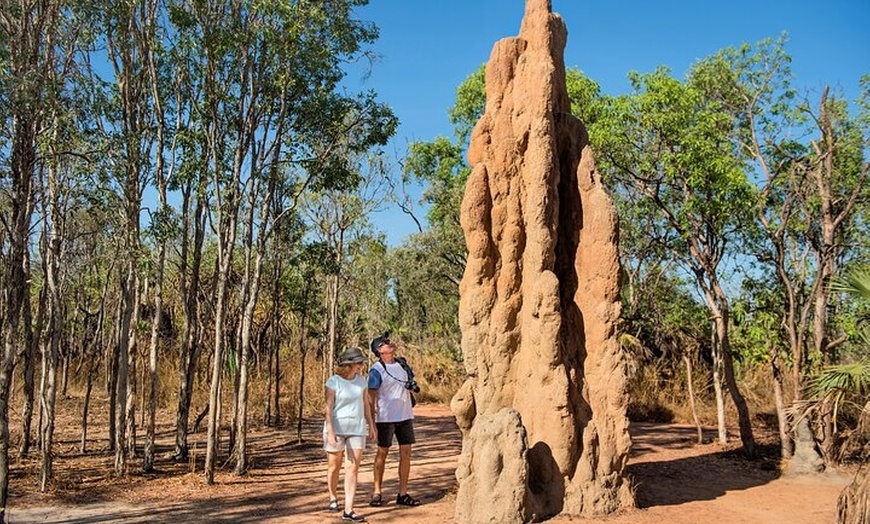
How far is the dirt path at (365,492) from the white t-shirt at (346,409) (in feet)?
3.36

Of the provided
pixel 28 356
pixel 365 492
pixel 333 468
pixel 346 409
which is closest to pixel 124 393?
pixel 28 356

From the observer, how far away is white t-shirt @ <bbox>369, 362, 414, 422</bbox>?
26.3 feet

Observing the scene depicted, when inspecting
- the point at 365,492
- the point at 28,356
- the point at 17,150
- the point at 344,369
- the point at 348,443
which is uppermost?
the point at 17,150

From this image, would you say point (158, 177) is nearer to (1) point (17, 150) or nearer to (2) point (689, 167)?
(1) point (17, 150)

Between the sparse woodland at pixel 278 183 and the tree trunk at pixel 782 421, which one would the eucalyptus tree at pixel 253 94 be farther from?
the tree trunk at pixel 782 421

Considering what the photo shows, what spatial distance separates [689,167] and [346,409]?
6.92m

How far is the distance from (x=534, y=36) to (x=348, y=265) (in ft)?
49.0

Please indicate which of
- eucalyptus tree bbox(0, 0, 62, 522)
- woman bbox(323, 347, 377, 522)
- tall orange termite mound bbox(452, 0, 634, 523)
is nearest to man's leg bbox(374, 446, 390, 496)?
woman bbox(323, 347, 377, 522)

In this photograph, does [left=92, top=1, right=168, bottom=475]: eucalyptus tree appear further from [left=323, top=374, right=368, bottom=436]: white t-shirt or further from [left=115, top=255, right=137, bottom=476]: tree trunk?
[left=323, top=374, right=368, bottom=436]: white t-shirt

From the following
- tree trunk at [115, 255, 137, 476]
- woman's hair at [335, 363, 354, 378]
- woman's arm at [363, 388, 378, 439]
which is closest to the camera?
woman's hair at [335, 363, 354, 378]

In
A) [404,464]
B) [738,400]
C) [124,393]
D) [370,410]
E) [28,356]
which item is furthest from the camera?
[738,400]

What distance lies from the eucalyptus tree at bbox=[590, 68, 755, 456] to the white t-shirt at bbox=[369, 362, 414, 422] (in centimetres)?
578

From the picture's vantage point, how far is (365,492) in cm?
916

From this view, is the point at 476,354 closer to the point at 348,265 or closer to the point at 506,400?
the point at 506,400
